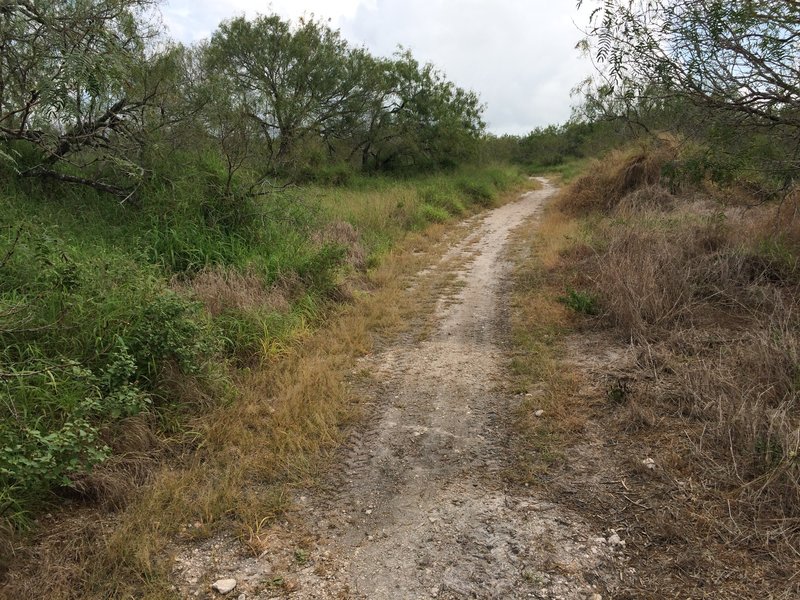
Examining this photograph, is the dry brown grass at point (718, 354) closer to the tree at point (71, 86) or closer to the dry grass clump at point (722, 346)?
the dry grass clump at point (722, 346)

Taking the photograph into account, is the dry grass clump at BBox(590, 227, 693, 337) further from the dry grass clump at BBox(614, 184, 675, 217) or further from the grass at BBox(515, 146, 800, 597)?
the dry grass clump at BBox(614, 184, 675, 217)

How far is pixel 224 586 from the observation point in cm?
248

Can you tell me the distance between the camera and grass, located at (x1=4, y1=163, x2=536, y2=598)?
262 centimetres

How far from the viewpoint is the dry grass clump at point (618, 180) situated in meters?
12.5

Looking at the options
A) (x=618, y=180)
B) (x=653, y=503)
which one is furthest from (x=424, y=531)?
(x=618, y=180)

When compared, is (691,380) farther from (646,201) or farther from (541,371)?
(646,201)

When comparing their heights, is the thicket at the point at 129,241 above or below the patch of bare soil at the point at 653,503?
above

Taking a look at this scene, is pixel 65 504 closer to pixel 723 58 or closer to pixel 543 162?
pixel 723 58

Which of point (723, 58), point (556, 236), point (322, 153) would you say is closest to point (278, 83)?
point (322, 153)

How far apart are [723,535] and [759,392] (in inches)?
56.8

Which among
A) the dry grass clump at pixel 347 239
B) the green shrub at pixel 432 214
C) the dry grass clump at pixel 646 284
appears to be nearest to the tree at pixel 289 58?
the green shrub at pixel 432 214

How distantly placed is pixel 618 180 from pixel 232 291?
12.0 metres

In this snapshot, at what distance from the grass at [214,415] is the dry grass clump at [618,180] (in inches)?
347

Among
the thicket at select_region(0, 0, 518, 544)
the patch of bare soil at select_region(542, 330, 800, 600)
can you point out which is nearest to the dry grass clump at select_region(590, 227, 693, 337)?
the patch of bare soil at select_region(542, 330, 800, 600)
